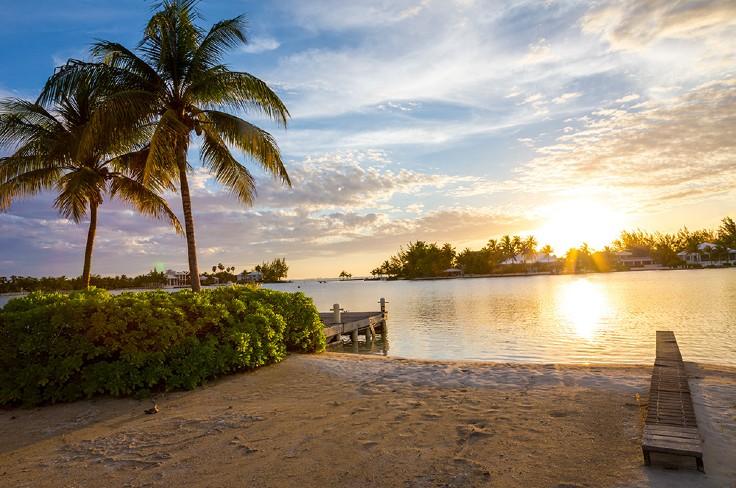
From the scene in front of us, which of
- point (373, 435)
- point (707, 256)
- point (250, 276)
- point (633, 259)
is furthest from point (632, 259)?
point (373, 435)

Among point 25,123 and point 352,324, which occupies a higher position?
point 25,123

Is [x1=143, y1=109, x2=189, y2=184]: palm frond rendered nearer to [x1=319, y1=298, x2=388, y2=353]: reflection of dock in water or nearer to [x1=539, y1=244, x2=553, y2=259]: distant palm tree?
[x1=319, y1=298, x2=388, y2=353]: reflection of dock in water

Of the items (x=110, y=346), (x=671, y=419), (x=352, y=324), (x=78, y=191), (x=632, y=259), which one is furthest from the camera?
(x=632, y=259)

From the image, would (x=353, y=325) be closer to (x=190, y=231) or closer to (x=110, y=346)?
(x=190, y=231)

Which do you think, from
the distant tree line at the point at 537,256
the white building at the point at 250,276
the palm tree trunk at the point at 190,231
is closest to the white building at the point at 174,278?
the white building at the point at 250,276

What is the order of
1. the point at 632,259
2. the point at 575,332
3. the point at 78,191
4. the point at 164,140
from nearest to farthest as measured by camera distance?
the point at 164,140
the point at 78,191
the point at 575,332
the point at 632,259

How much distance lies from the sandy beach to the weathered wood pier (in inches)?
510

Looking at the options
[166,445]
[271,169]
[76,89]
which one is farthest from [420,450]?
[76,89]

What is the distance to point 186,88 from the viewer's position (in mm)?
14383

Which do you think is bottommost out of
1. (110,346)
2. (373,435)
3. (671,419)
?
(373,435)

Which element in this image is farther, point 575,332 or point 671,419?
point 575,332

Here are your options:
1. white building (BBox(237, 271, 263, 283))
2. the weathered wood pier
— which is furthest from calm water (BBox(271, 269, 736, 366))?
white building (BBox(237, 271, 263, 283))

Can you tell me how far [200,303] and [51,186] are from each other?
46.8 ft

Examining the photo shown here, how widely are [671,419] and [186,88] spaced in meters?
14.8
